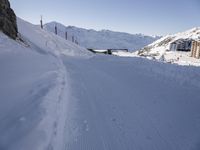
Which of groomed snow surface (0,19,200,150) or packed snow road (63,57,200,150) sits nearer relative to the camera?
groomed snow surface (0,19,200,150)

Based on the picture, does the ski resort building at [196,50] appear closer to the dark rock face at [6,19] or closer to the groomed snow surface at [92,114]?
the dark rock face at [6,19]

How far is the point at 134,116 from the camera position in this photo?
6621mm

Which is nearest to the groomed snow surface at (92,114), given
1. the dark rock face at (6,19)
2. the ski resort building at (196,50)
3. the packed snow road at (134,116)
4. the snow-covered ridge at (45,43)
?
the packed snow road at (134,116)

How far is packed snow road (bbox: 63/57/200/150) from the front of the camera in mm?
5141

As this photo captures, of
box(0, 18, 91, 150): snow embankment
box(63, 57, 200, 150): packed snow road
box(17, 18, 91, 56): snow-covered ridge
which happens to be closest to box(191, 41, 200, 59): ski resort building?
box(17, 18, 91, 56): snow-covered ridge

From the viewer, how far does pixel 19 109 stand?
578 cm

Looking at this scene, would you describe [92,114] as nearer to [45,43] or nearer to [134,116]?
[134,116]

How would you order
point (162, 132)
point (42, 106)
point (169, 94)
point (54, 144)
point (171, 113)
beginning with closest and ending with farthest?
point (54, 144), point (162, 132), point (42, 106), point (171, 113), point (169, 94)

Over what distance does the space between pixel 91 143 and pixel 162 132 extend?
1790mm

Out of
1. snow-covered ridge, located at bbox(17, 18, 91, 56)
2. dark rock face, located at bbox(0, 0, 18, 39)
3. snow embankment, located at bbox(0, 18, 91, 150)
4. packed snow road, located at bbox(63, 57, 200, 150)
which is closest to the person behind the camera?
snow embankment, located at bbox(0, 18, 91, 150)

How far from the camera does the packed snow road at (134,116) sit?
5.14m

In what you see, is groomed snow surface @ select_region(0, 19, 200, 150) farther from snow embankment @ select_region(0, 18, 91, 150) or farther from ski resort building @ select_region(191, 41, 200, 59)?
ski resort building @ select_region(191, 41, 200, 59)

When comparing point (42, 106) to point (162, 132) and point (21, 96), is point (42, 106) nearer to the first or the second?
point (21, 96)

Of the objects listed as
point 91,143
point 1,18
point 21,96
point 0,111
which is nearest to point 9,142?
point 0,111
